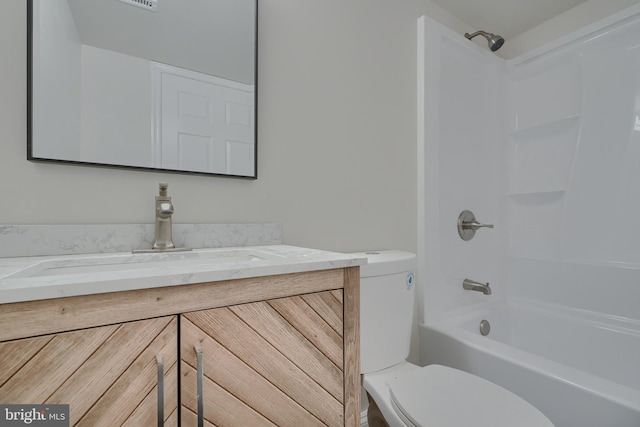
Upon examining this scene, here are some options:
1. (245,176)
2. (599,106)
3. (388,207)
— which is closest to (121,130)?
(245,176)

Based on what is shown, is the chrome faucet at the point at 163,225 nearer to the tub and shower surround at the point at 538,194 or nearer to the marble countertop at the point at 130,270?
the marble countertop at the point at 130,270

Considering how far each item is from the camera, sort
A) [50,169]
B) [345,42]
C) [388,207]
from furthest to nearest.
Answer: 1. [388,207]
2. [345,42]
3. [50,169]

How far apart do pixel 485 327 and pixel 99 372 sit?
1.90 metres

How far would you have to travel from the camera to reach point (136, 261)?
3.16 ft

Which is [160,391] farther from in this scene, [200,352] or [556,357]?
[556,357]

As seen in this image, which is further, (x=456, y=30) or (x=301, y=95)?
(x=456, y=30)

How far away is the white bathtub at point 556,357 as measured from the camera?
1.08 m

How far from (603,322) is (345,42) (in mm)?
1973

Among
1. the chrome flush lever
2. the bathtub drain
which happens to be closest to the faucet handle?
the chrome flush lever

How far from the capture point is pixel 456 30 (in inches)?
83.2

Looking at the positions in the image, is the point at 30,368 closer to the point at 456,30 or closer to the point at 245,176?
the point at 245,176
